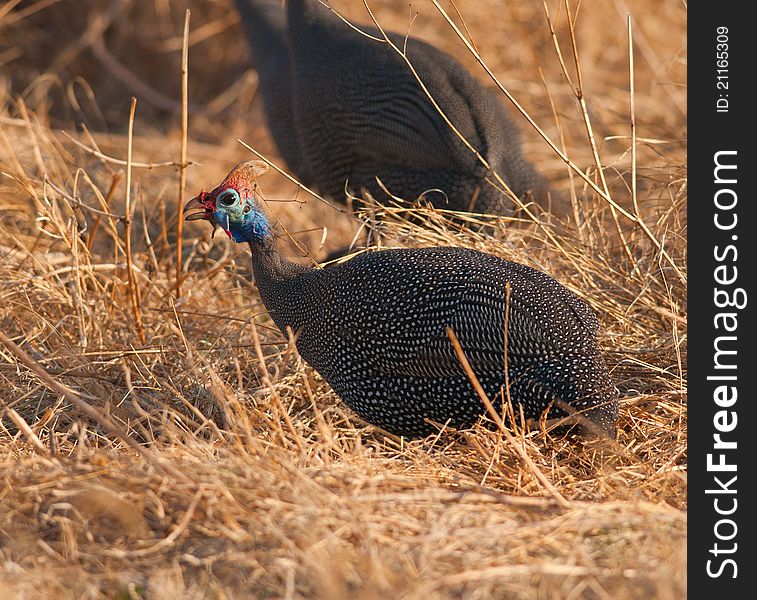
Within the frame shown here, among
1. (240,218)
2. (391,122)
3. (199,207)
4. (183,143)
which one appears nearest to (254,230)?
(240,218)

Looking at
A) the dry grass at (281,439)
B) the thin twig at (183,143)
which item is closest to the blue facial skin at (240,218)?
the thin twig at (183,143)

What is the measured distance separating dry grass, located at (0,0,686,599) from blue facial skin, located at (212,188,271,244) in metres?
0.33

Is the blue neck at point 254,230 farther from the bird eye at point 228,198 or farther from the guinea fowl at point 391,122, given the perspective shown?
the guinea fowl at point 391,122

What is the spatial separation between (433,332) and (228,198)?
2.33 feet

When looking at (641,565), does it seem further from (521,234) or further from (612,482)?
(521,234)

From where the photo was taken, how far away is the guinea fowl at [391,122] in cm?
381

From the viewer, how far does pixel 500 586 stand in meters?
1.93

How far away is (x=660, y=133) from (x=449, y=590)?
12.5 feet

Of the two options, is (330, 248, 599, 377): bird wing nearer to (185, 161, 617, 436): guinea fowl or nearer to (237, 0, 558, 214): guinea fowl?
(185, 161, 617, 436): guinea fowl

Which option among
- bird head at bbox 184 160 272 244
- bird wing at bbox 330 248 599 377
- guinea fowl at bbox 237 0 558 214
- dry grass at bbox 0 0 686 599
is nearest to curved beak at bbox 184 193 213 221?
bird head at bbox 184 160 272 244

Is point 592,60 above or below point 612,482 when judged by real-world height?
above

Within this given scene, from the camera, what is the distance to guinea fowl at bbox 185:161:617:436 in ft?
8.48
